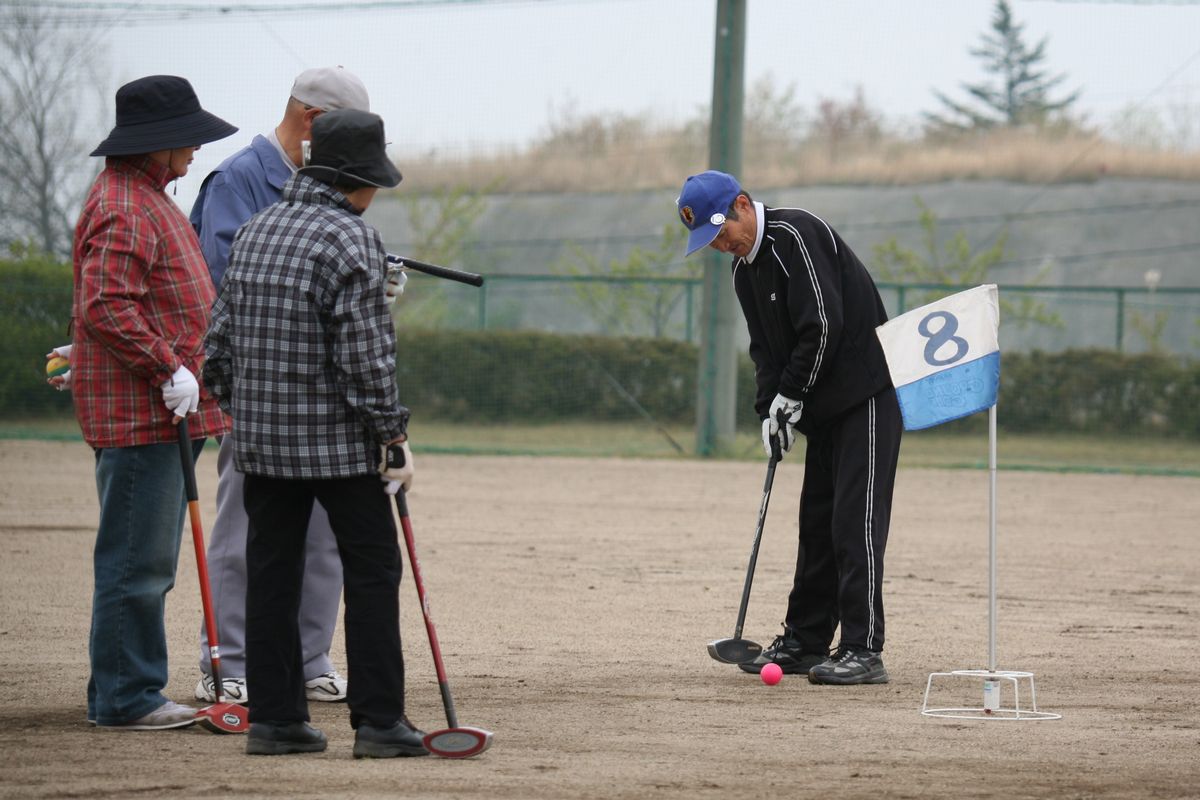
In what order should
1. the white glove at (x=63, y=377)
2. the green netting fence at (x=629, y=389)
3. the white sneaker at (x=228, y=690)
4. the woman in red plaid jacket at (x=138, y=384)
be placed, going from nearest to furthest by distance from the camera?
the woman in red plaid jacket at (x=138, y=384) → the white glove at (x=63, y=377) → the white sneaker at (x=228, y=690) → the green netting fence at (x=629, y=389)

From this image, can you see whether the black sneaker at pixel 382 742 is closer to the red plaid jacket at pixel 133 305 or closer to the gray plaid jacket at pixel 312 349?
the gray plaid jacket at pixel 312 349

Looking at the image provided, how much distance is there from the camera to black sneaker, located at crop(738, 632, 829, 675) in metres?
6.37

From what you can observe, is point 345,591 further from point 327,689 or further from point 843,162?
point 843,162

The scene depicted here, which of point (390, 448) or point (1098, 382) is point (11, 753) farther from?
point (1098, 382)

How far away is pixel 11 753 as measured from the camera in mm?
4570

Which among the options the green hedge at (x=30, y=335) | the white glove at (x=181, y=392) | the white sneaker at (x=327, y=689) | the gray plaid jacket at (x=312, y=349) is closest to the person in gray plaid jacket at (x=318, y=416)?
the gray plaid jacket at (x=312, y=349)

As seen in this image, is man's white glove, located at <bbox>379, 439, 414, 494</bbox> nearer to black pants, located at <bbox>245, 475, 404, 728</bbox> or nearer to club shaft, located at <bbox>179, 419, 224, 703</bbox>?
black pants, located at <bbox>245, 475, 404, 728</bbox>

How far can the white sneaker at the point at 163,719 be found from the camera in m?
4.99

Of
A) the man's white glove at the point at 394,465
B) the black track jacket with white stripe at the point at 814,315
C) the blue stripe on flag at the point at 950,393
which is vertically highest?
the black track jacket with white stripe at the point at 814,315

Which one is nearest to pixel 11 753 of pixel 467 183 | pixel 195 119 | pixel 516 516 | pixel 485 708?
pixel 485 708

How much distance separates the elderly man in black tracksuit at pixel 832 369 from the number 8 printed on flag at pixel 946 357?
371mm

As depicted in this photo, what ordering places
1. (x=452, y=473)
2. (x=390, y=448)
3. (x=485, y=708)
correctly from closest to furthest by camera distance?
(x=390, y=448) < (x=485, y=708) < (x=452, y=473)

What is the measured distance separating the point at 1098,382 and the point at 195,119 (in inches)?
745

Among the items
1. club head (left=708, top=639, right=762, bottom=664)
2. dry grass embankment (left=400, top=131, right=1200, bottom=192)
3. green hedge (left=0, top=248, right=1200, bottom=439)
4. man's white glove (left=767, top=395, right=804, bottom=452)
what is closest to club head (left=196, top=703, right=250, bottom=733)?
club head (left=708, top=639, right=762, bottom=664)
